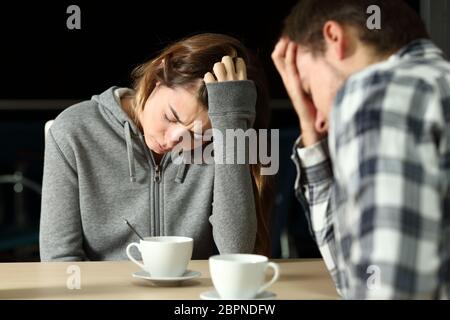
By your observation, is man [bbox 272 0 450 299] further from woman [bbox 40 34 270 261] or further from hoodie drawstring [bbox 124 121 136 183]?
hoodie drawstring [bbox 124 121 136 183]

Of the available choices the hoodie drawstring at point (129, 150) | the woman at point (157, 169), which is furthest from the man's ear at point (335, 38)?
the hoodie drawstring at point (129, 150)

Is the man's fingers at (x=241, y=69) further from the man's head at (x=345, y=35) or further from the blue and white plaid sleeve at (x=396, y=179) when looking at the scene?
the blue and white plaid sleeve at (x=396, y=179)

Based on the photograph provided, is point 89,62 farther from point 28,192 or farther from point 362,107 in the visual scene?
point 362,107

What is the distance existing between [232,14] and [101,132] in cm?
98

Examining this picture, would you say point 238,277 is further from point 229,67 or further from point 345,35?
point 229,67

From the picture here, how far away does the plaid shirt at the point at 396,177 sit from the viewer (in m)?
0.65

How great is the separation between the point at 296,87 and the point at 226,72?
1.26 ft

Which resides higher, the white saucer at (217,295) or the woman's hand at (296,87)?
the woman's hand at (296,87)

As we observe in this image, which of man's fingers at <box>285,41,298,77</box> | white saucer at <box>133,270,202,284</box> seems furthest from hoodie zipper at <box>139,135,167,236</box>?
man's fingers at <box>285,41,298,77</box>

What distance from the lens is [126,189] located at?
1504mm

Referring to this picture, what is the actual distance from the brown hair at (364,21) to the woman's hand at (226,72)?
45 centimetres

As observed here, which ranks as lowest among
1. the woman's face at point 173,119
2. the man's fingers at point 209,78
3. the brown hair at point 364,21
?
Result: the woman's face at point 173,119

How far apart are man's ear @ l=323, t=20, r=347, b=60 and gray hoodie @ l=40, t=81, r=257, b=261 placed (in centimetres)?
50
